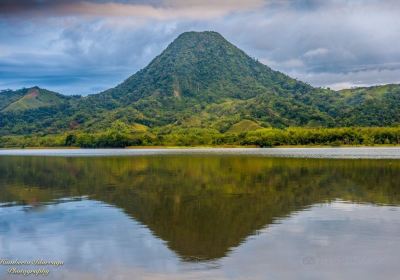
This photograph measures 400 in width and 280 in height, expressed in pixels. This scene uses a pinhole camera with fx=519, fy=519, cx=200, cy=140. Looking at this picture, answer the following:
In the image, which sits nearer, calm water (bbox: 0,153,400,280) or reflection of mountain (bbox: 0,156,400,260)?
calm water (bbox: 0,153,400,280)

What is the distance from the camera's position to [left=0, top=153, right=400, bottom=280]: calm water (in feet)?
62.2

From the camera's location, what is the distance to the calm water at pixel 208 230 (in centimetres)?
1895

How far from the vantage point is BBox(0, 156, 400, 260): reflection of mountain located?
2555 cm

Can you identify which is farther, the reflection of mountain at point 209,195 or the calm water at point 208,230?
the reflection of mountain at point 209,195

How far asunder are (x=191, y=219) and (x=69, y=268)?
11152 mm

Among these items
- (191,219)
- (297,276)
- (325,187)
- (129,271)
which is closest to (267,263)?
(297,276)

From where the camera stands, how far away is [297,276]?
17781mm

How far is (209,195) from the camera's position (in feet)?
133

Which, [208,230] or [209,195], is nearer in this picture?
[208,230]

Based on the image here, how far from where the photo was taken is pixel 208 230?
2603cm

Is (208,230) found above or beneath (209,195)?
beneath

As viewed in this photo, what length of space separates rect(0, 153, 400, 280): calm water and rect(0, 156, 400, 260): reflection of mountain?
0.09 metres

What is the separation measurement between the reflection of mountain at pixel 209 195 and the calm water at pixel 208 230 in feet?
0.29

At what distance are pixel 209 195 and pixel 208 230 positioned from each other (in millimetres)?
14661
